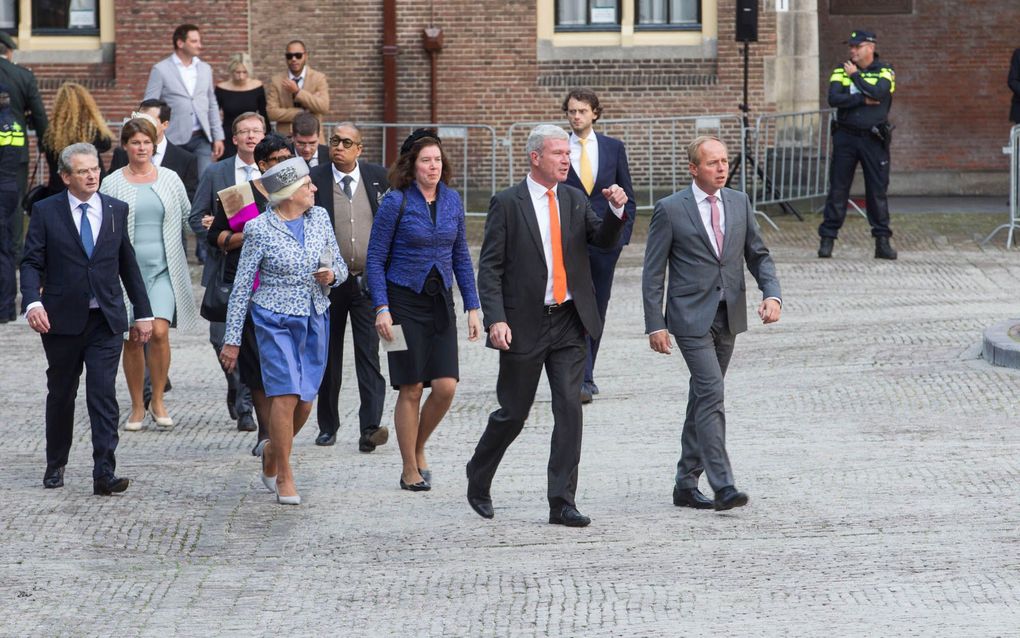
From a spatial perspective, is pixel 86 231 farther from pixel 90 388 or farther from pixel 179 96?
pixel 179 96

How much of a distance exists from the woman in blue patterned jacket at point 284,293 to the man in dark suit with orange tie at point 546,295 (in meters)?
0.95

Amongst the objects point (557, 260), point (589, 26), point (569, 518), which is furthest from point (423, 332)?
point (589, 26)

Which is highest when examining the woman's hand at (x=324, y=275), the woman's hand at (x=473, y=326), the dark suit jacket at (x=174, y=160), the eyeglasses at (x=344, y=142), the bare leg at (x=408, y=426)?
the eyeglasses at (x=344, y=142)

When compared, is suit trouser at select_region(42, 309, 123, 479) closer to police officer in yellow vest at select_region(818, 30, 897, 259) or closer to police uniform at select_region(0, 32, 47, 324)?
police uniform at select_region(0, 32, 47, 324)

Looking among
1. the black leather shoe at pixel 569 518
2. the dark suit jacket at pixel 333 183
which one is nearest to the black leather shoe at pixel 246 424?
the dark suit jacket at pixel 333 183

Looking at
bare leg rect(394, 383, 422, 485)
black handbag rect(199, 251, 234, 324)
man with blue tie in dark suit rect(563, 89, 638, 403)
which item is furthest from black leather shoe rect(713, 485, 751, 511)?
black handbag rect(199, 251, 234, 324)

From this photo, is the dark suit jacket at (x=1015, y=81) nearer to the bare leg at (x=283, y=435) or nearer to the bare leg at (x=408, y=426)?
the bare leg at (x=408, y=426)

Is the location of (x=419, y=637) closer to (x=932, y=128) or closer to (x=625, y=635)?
(x=625, y=635)

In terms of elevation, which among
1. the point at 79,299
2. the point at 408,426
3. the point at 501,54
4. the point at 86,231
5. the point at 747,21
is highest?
the point at 747,21

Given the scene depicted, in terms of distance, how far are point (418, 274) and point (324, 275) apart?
47 centimetres

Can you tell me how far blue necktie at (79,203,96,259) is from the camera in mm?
9133

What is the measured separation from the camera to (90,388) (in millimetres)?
9094

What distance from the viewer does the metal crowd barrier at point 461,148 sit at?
2052 centimetres

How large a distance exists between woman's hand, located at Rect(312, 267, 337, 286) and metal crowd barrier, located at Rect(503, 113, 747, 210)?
12.3 metres
